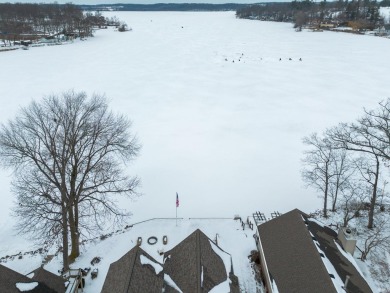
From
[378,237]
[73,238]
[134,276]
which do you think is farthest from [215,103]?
[134,276]

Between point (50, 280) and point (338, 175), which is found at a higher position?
point (338, 175)

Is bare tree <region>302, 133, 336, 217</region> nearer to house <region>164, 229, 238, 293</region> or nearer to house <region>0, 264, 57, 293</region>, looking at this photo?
house <region>164, 229, 238, 293</region>

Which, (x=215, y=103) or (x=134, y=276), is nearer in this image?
(x=134, y=276)

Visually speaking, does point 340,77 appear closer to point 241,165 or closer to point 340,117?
point 340,117

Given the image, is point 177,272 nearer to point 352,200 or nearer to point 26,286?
point 26,286

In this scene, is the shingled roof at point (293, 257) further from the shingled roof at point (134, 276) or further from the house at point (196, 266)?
the shingled roof at point (134, 276)
